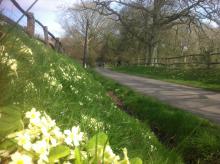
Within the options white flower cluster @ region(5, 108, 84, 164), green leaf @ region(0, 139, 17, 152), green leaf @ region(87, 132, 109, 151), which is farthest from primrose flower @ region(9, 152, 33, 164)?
green leaf @ region(87, 132, 109, 151)

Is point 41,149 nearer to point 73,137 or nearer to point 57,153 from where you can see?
point 57,153

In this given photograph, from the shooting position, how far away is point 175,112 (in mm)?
8719

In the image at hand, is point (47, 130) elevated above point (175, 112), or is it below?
above

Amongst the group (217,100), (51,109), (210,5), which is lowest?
(217,100)

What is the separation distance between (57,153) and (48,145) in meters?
0.08

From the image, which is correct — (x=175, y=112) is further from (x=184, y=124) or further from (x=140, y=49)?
(x=140, y=49)

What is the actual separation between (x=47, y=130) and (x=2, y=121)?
0.21m

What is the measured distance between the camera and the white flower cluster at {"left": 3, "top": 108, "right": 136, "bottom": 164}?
1668 millimetres

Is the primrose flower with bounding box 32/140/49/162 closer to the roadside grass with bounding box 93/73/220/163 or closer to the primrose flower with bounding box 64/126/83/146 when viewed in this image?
the primrose flower with bounding box 64/126/83/146

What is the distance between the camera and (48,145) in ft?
5.83

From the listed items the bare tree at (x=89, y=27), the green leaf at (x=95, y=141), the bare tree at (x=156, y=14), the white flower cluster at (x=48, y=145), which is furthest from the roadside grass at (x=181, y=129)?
the bare tree at (x=89, y=27)

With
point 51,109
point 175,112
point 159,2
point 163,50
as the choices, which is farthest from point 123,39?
point 51,109

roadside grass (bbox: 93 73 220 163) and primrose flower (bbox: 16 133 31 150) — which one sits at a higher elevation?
primrose flower (bbox: 16 133 31 150)

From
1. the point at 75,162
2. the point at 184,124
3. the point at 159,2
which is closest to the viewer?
the point at 75,162
